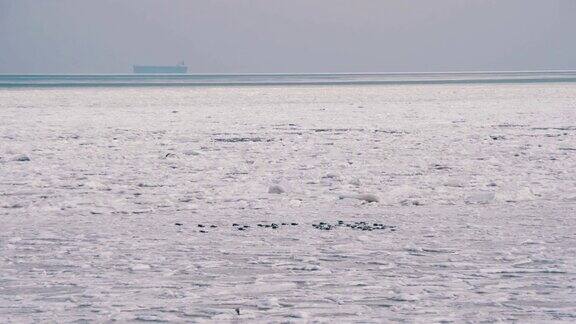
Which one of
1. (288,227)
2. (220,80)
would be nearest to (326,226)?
(288,227)

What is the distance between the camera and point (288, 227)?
6.66 metres

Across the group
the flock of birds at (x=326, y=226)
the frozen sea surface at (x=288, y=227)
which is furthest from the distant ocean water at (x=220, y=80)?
the flock of birds at (x=326, y=226)

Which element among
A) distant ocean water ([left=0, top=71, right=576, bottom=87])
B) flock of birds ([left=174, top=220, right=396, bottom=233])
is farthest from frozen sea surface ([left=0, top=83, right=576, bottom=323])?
distant ocean water ([left=0, top=71, right=576, bottom=87])

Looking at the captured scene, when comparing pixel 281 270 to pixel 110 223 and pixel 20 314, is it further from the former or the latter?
pixel 110 223

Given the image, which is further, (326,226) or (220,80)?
(220,80)

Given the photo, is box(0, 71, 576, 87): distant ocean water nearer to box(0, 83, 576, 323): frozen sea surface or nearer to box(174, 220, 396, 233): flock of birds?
box(0, 83, 576, 323): frozen sea surface

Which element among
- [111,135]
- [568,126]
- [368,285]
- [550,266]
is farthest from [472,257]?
[568,126]

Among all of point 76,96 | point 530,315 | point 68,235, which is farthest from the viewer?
point 76,96

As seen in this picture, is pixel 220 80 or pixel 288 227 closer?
pixel 288 227

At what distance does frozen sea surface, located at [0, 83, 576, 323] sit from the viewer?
439cm

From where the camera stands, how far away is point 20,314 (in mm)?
4160

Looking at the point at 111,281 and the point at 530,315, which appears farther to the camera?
the point at 111,281

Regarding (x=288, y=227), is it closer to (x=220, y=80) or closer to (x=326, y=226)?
(x=326, y=226)

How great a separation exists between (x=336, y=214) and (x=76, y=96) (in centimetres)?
2755
